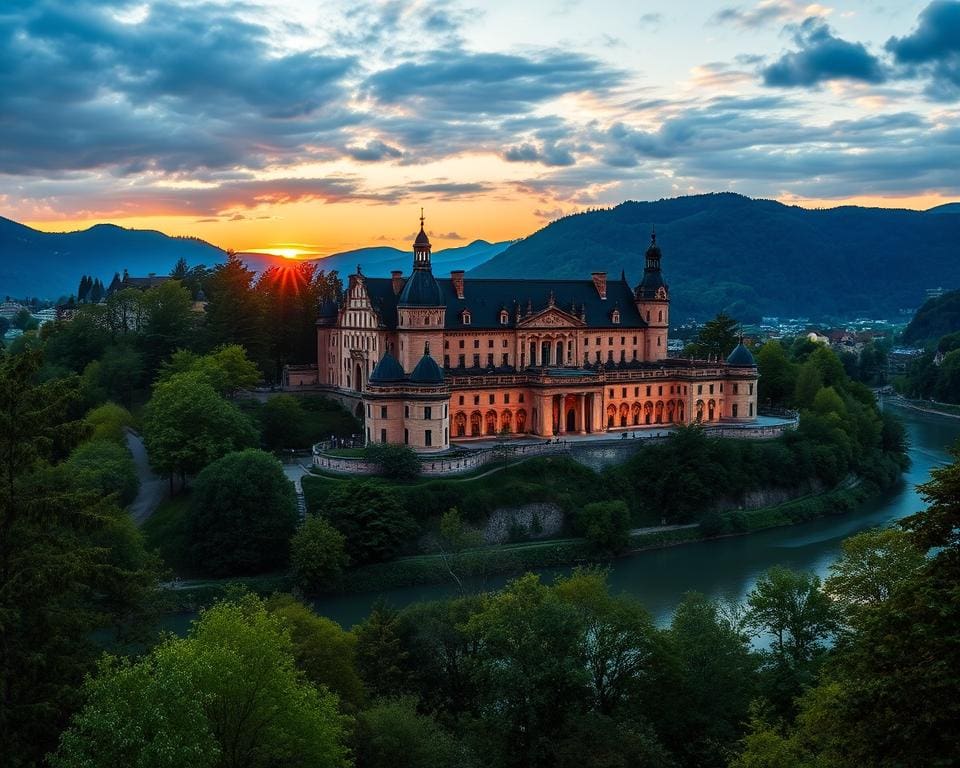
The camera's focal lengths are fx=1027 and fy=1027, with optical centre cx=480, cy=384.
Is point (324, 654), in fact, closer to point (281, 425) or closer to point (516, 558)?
point (516, 558)

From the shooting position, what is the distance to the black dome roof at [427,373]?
5897cm

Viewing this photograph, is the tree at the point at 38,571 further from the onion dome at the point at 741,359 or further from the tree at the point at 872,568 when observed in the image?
the onion dome at the point at 741,359

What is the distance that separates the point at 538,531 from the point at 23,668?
37.6 m

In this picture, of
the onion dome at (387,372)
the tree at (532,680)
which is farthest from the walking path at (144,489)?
the tree at (532,680)

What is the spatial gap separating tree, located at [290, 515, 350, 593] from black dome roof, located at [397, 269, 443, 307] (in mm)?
21308

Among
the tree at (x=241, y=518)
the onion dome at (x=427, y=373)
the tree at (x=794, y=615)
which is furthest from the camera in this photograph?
the onion dome at (x=427, y=373)

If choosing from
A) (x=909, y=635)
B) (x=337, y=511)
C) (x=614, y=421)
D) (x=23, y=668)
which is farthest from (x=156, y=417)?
(x=909, y=635)

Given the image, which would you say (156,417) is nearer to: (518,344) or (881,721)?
(518,344)

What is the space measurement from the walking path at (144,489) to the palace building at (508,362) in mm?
11999

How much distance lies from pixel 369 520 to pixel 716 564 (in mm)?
17936

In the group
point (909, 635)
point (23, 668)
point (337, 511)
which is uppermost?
point (909, 635)

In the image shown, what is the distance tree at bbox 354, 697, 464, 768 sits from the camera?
2272cm

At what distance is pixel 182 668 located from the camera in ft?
58.8

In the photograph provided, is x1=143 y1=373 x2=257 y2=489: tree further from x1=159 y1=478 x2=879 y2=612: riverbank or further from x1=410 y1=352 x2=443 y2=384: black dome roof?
x1=410 y1=352 x2=443 y2=384: black dome roof
